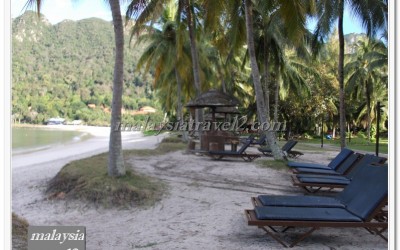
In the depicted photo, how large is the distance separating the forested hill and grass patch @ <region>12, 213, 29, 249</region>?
101 centimetres

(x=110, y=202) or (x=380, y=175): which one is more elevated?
(x=380, y=175)

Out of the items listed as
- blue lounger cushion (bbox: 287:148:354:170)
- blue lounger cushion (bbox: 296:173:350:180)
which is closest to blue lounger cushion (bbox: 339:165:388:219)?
blue lounger cushion (bbox: 296:173:350:180)

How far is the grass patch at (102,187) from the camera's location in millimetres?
5027

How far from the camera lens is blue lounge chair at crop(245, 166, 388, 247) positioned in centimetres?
316

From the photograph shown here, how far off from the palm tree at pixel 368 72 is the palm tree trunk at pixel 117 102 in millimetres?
3110

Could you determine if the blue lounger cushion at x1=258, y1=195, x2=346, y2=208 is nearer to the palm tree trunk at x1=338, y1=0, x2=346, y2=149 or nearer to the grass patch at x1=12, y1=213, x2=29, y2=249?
the palm tree trunk at x1=338, y1=0, x2=346, y2=149

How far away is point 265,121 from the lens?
7.16 metres

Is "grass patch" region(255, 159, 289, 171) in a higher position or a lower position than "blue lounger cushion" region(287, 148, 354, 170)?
lower

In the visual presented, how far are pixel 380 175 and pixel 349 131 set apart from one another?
1509 millimetres

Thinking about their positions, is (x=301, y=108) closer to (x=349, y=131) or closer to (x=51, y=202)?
(x=349, y=131)

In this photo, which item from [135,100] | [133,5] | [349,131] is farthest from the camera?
[133,5]

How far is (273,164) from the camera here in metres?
7.50

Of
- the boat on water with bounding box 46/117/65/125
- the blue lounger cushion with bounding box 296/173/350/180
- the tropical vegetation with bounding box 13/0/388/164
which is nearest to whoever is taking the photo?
the tropical vegetation with bounding box 13/0/388/164
